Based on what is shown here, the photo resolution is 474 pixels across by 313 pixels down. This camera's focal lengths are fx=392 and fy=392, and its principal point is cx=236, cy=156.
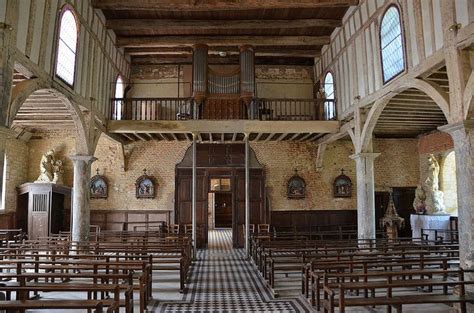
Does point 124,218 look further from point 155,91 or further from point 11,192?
point 155,91

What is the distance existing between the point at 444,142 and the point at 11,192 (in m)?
17.1

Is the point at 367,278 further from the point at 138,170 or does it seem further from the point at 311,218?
the point at 138,170

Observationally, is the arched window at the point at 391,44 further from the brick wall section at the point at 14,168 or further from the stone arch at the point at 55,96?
the brick wall section at the point at 14,168

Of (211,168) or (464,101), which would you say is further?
(211,168)

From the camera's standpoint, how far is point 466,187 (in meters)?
7.25

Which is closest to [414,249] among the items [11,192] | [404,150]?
[404,150]

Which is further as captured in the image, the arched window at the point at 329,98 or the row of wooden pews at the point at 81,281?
the arched window at the point at 329,98

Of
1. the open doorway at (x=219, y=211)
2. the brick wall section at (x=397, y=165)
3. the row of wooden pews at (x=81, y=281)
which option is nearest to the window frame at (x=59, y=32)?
the row of wooden pews at (x=81, y=281)

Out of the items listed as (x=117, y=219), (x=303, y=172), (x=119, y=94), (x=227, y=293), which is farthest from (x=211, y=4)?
(x=117, y=219)

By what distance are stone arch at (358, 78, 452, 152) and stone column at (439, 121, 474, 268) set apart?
0.50 m

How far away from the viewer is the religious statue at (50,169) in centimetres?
1612

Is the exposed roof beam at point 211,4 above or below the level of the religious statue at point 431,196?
above

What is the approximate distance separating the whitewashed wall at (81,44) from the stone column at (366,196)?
29.1ft

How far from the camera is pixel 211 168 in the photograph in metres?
17.4
